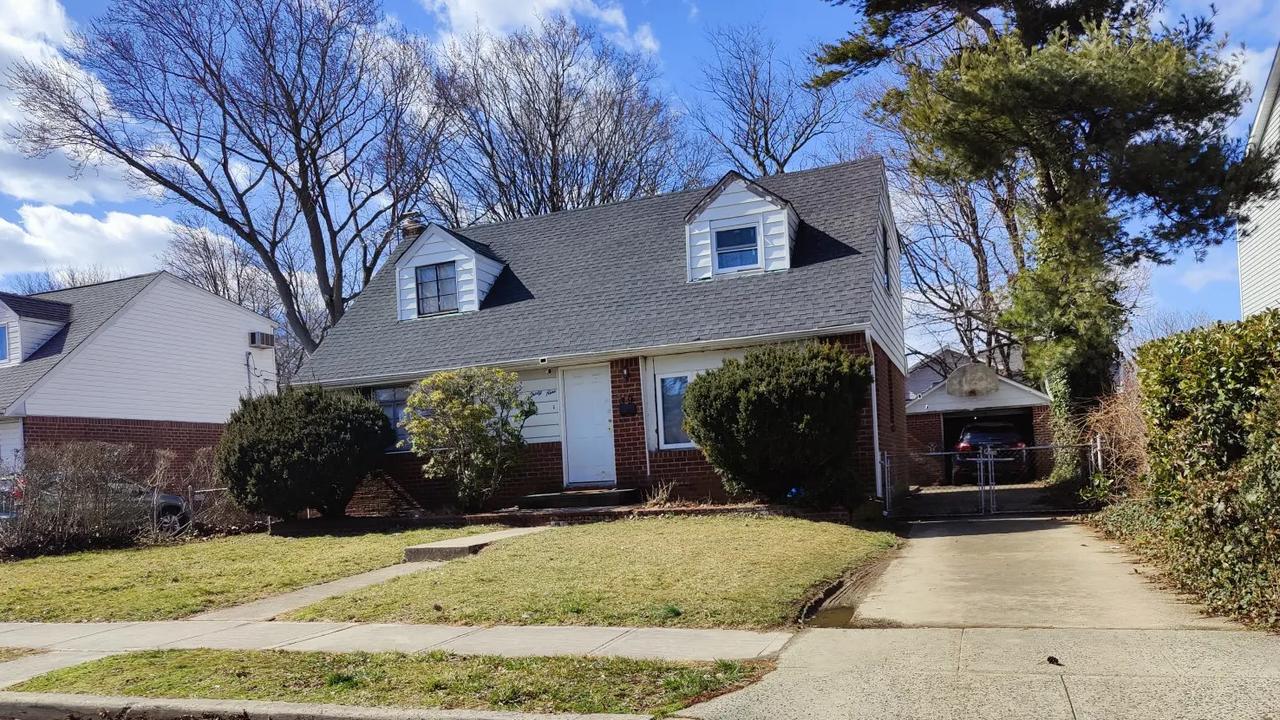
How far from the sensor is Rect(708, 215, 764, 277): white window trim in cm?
1639

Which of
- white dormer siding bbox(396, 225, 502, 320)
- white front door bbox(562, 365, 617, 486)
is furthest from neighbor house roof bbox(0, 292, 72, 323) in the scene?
white front door bbox(562, 365, 617, 486)

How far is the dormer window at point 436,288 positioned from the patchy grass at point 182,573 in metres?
5.87

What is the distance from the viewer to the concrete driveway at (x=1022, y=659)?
15.2 feet

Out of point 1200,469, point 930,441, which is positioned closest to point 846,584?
point 1200,469

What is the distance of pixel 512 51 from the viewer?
108ft

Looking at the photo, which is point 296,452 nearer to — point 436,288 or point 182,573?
point 182,573

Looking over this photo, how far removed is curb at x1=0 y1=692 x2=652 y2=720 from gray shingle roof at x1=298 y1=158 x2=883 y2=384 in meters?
10.5

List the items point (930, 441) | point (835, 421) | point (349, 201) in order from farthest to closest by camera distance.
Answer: point (349, 201) → point (930, 441) → point (835, 421)

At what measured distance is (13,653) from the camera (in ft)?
23.5

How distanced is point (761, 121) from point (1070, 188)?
61.1 feet

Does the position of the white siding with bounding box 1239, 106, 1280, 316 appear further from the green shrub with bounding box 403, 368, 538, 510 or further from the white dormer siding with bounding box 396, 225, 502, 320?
the white dormer siding with bounding box 396, 225, 502, 320

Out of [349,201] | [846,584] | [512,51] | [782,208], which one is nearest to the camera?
[846,584]

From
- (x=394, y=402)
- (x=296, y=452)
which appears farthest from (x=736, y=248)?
(x=296, y=452)

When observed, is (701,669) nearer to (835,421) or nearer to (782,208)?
(835,421)
